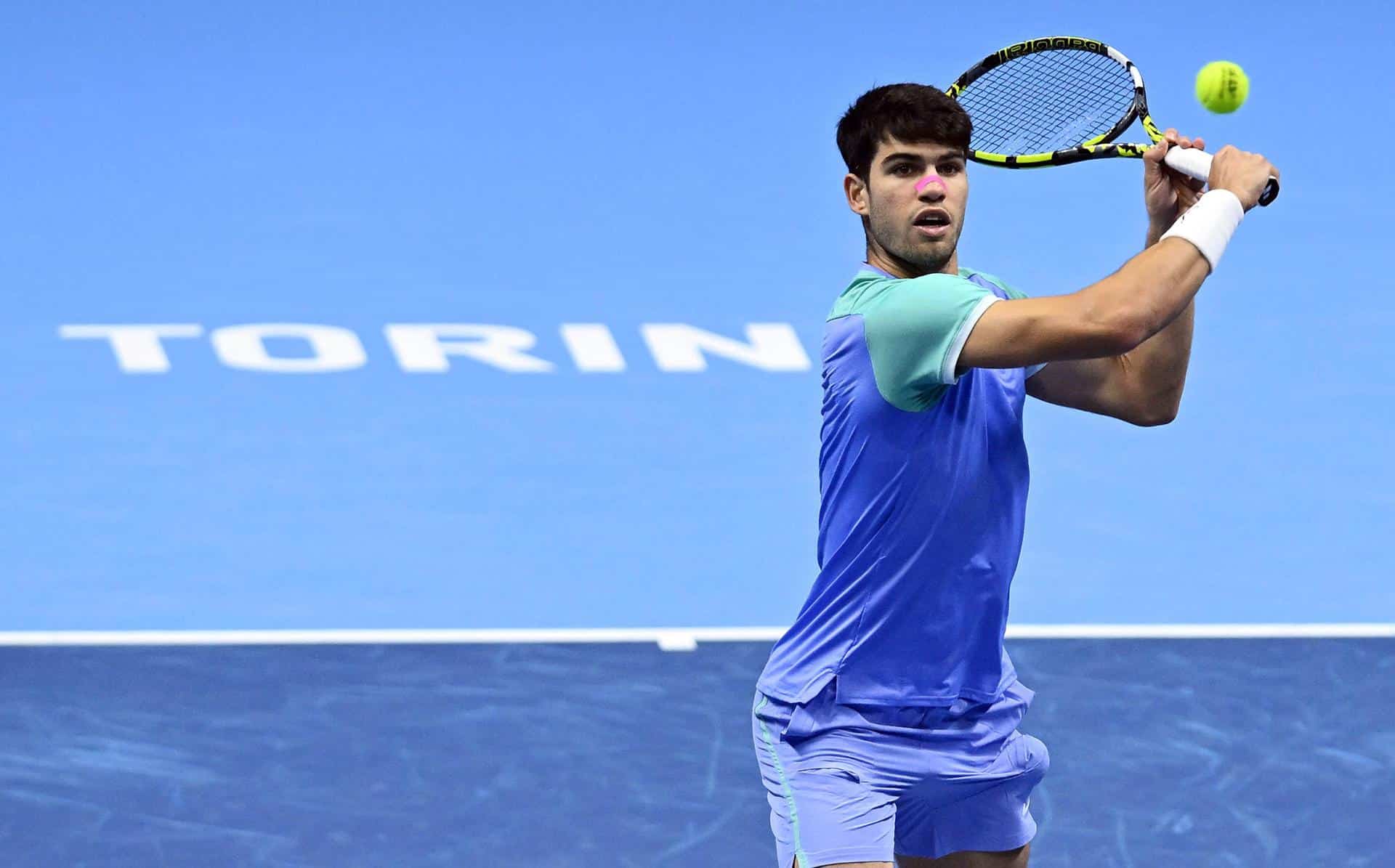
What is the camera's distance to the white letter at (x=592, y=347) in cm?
905

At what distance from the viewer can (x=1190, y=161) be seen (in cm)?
391

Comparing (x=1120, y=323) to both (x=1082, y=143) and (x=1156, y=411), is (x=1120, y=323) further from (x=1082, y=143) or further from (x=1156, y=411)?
(x=1082, y=143)

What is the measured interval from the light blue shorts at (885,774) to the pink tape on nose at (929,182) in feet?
3.05

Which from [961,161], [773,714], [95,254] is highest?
[961,161]

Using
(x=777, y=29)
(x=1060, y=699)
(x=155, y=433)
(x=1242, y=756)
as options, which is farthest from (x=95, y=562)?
(x=777, y=29)

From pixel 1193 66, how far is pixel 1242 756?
6032 mm

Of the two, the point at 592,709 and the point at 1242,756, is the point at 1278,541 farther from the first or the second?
the point at 592,709

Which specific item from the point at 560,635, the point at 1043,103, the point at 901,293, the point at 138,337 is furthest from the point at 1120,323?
the point at 138,337

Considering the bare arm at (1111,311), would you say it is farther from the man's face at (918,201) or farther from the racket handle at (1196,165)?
the man's face at (918,201)

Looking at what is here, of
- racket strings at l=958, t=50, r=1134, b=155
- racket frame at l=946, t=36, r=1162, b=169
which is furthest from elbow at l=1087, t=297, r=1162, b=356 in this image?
racket strings at l=958, t=50, r=1134, b=155

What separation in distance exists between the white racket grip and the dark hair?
394mm

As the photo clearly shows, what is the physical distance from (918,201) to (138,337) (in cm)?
607

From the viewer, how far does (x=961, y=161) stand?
3.87 m

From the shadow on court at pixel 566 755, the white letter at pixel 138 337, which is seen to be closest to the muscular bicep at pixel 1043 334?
the shadow on court at pixel 566 755
